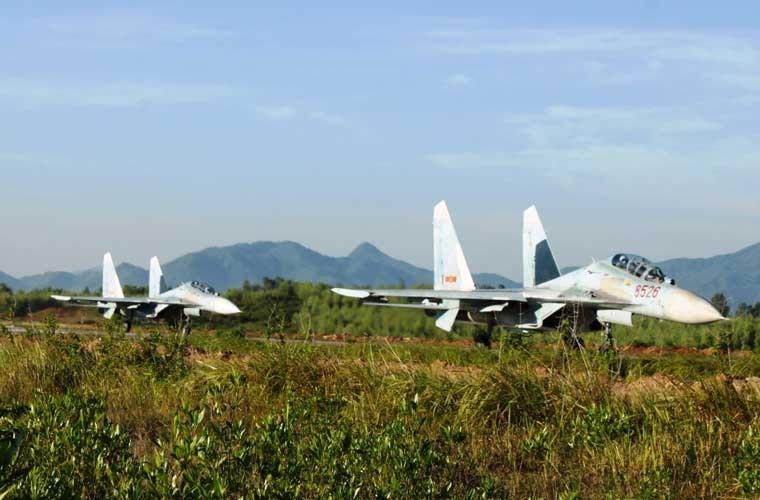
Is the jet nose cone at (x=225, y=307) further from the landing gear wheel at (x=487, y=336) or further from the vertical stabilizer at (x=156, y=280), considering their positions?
the landing gear wheel at (x=487, y=336)

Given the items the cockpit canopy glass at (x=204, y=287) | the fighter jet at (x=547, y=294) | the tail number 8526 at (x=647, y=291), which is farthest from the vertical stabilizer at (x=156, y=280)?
the tail number 8526 at (x=647, y=291)

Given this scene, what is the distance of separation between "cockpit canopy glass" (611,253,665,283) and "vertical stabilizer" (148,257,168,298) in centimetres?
2295

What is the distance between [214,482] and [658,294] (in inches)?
629

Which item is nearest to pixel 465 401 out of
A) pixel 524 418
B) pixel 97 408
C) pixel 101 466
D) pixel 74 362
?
pixel 524 418

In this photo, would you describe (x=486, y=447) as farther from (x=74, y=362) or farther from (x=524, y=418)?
(x=74, y=362)

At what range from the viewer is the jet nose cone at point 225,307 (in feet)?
107

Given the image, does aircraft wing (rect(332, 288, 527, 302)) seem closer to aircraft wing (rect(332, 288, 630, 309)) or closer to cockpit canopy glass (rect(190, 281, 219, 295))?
aircraft wing (rect(332, 288, 630, 309))

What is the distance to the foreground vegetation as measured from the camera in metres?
6.45

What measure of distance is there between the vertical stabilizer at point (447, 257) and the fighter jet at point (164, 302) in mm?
7468

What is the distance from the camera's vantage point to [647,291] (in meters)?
20.3

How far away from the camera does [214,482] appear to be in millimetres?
5383

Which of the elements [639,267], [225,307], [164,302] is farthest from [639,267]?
[164,302]

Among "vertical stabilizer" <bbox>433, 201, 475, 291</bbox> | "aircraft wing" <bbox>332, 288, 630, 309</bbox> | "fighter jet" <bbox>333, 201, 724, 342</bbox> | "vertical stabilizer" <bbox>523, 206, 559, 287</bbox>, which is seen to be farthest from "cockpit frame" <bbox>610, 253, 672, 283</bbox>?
"vertical stabilizer" <bbox>433, 201, 475, 291</bbox>

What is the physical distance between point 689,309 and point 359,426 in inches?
469
